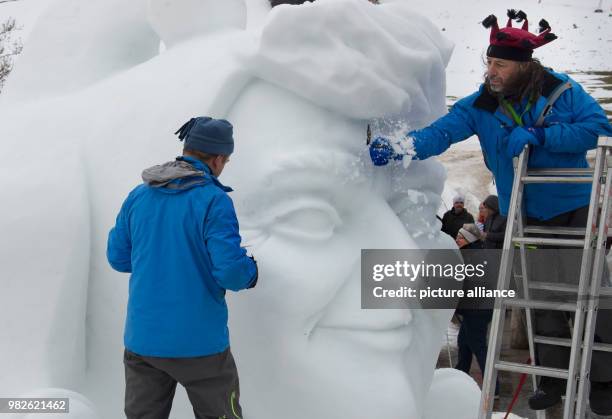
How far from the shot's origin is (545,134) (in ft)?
9.12

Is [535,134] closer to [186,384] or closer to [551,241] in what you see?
[551,241]

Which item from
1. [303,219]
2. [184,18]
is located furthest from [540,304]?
[184,18]

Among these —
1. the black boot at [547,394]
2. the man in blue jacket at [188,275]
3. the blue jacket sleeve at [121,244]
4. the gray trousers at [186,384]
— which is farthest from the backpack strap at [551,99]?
the blue jacket sleeve at [121,244]

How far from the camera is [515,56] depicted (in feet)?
9.37

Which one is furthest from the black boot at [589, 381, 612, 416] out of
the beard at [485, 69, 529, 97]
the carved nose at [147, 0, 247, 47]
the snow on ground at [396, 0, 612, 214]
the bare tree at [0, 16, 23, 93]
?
the bare tree at [0, 16, 23, 93]

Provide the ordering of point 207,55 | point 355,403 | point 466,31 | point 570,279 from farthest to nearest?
point 466,31 → point 570,279 → point 207,55 → point 355,403

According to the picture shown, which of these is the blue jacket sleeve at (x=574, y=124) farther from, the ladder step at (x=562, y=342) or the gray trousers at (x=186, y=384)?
the gray trousers at (x=186, y=384)

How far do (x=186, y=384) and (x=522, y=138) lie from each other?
148cm

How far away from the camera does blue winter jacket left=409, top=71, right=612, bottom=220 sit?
2775 mm

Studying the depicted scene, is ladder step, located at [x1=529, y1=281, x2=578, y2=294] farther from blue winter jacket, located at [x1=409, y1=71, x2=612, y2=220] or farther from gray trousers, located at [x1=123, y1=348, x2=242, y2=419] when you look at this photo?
gray trousers, located at [x1=123, y1=348, x2=242, y2=419]

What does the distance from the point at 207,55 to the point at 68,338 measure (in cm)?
112

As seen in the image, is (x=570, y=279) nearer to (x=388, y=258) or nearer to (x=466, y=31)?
(x=388, y=258)

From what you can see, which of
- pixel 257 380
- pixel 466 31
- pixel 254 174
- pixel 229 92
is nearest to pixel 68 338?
pixel 257 380

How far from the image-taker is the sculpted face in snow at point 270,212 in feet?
8.34
